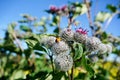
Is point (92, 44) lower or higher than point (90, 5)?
lower

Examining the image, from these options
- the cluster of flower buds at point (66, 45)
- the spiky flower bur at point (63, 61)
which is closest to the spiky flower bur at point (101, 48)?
the cluster of flower buds at point (66, 45)

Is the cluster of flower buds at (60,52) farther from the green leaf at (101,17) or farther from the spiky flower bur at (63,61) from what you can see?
the green leaf at (101,17)

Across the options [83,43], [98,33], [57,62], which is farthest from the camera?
[98,33]

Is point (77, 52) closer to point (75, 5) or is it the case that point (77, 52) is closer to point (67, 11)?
point (75, 5)

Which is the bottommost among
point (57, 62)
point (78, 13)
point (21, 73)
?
point (21, 73)

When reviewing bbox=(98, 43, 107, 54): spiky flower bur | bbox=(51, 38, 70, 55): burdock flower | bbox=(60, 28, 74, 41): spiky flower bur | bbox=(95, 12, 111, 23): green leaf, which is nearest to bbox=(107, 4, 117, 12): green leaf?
bbox=(95, 12, 111, 23): green leaf

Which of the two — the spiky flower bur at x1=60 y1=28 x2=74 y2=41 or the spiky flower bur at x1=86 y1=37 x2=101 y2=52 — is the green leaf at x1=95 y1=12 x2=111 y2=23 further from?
the spiky flower bur at x1=60 y1=28 x2=74 y2=41

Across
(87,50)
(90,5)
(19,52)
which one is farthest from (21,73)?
(87,50)
